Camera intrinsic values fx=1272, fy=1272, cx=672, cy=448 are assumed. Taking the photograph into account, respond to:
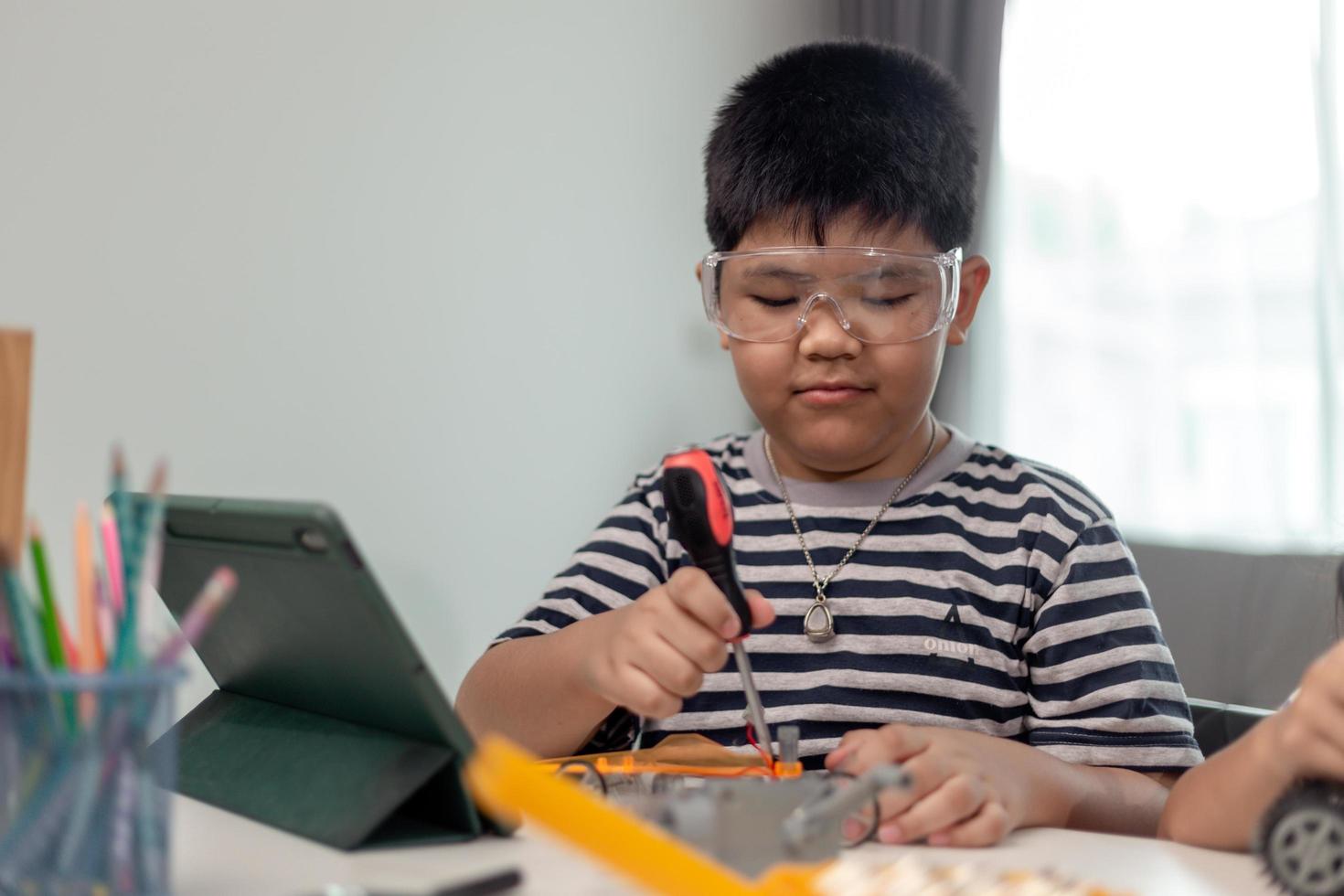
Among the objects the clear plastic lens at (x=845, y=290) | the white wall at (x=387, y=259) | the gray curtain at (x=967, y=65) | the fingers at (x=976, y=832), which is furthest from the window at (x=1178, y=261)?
the fingers at (x=976, y=832)

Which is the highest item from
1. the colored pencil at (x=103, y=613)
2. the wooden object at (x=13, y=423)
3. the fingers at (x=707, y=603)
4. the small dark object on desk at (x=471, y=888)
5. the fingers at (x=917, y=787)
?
the wooden object at (x=13, y=423)

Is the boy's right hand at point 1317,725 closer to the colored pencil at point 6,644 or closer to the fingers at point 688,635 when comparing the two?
the fingers at point 688,635

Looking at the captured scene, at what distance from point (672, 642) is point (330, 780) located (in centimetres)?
21

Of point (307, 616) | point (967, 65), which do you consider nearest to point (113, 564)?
point (307, 616)

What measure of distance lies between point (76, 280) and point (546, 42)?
0.91 m

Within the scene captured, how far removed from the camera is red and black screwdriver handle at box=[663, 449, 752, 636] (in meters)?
0.72

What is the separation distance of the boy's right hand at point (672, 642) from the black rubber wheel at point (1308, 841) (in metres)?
0.28

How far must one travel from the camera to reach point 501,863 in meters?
0.62

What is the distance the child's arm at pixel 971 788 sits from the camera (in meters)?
0.67

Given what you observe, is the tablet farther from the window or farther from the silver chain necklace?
the window

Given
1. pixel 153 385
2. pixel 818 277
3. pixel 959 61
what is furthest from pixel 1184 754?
pixel 959 61

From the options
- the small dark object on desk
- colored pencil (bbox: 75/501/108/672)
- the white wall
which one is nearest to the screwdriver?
the small dark object on desk

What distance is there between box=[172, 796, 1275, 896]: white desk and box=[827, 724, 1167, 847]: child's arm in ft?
0.04

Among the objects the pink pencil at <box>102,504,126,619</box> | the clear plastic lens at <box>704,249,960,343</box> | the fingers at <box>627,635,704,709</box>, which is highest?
the clear plastic lens at <box>704,249,960,343</box>
